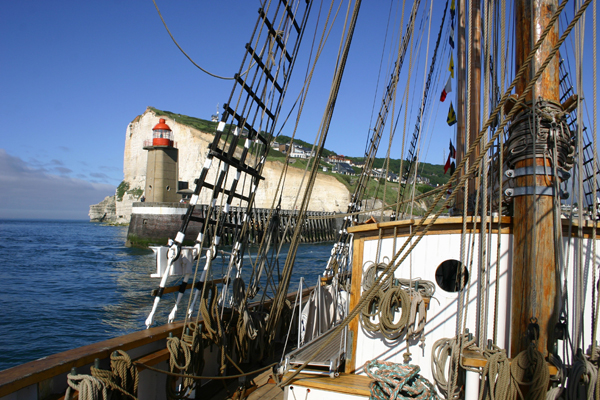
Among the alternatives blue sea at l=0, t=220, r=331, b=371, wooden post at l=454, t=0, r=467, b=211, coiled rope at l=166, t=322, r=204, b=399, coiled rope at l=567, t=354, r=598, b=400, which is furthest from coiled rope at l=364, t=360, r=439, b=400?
blue sea at l=0, t=220, r=331, b=371

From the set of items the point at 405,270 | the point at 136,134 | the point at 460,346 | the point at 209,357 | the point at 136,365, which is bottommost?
the point at 209,357

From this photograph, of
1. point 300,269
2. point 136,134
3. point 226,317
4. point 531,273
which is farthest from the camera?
point 136,134

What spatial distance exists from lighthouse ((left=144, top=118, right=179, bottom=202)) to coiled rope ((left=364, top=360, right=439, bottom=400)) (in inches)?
1613

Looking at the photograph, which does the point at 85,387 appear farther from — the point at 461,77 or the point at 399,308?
the point at 461,77

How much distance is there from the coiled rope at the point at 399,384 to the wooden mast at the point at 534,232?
2.55 feet

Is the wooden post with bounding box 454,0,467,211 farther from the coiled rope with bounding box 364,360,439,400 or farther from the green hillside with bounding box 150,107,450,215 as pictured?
the green hillside with bounding box 150,107,450,215

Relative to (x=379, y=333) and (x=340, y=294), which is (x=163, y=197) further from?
(x=379, y=333)

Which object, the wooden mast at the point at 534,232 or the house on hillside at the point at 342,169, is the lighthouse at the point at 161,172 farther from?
the house on hillside at the point at 342,169

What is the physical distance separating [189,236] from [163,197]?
11.5 metres

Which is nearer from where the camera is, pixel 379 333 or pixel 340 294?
pixel 379 333

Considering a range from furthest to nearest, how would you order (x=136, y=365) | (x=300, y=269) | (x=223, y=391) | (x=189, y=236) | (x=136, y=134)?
(x=136, y=134) < (x=189, y=236) < (x=300, y=269) < (x=223, y=391) < (x=136, y=365)

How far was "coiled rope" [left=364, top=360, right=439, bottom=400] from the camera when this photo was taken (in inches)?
Result: 128

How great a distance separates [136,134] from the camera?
72000mm

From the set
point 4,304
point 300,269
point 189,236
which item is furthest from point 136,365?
point 189,236
